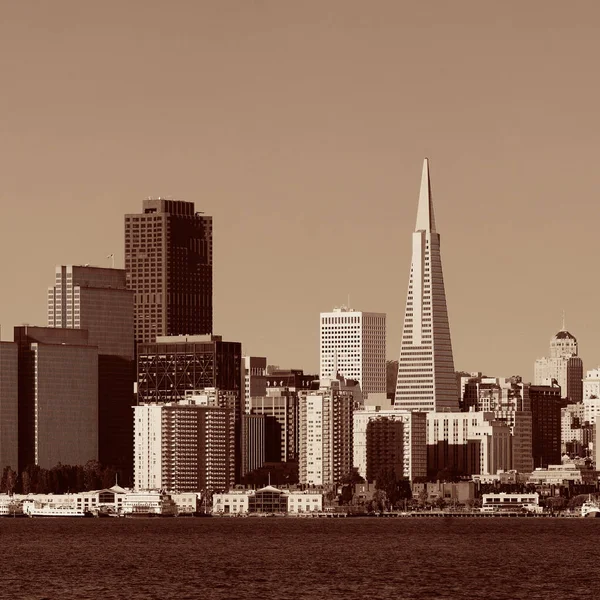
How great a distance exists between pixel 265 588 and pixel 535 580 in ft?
75.6

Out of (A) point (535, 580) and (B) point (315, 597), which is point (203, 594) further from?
(A) point (535, 580)

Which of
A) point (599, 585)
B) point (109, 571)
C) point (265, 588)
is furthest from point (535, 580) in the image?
point (109, 571)

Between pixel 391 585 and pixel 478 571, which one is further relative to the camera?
pixel 478 571

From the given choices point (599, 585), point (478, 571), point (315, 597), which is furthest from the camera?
point (478, 571)

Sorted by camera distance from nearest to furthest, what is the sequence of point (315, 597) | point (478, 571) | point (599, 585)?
point (315, 597) < point (599, 585) < point (478, 571)

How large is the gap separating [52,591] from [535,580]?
3889 cm

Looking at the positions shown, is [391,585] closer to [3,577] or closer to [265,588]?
[265,588]

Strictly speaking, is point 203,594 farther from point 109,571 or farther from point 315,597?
point 109,571

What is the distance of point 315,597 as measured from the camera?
167500mm

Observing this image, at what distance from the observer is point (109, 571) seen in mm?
198000

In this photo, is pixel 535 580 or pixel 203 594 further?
pixel 535 580

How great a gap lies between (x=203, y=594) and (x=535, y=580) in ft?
96.8

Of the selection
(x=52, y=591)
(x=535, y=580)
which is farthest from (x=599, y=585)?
(x=52, y=591)

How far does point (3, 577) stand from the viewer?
623 feet
